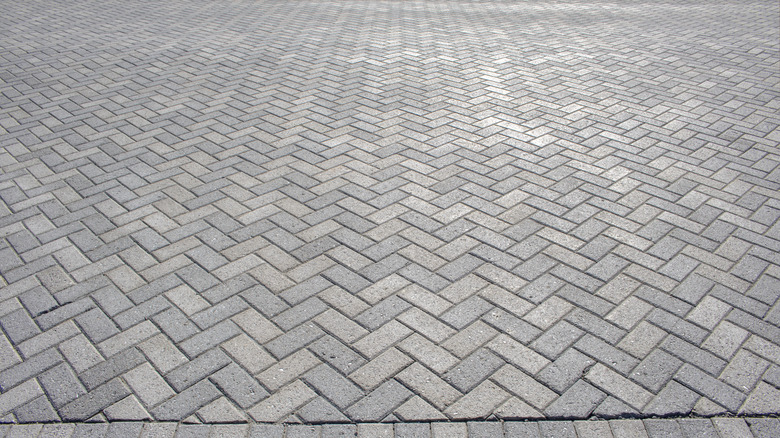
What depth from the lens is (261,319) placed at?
10.8ft

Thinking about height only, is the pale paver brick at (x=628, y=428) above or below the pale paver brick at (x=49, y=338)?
below

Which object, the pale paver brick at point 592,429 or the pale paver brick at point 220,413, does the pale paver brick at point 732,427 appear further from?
the pale paver brick at point 220,413

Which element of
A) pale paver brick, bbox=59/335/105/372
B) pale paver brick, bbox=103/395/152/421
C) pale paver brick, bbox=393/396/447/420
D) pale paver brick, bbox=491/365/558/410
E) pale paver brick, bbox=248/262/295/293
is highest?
pale paver brick, bbox=103/395/152/421

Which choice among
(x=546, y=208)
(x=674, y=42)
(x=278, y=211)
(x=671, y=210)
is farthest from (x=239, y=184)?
(x=674, y=42)

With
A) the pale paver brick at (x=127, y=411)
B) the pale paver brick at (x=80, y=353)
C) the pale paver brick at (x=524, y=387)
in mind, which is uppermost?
the pale paver brick at (x=127, y=411)

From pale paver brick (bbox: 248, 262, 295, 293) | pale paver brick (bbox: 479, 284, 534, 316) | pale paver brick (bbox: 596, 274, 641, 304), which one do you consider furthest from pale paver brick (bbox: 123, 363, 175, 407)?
pale paver brick (bbox: 596, 274, 641, 304)

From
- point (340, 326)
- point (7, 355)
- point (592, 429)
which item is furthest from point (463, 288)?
point (7, 355)

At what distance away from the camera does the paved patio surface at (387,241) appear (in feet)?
9.42

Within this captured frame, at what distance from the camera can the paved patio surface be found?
2.87 meters

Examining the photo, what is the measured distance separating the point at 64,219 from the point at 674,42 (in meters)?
8.86

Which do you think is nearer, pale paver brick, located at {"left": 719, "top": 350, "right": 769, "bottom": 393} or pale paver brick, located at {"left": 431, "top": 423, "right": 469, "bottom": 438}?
pale paver brick, located at {"left": 431, "top": 423, "right": 469, "bottom": 438}

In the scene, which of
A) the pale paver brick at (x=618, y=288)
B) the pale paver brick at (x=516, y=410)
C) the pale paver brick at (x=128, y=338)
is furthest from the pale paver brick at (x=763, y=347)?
the pale paver brick at (x=128, y=338)

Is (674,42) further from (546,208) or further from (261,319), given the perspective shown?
(261,319)

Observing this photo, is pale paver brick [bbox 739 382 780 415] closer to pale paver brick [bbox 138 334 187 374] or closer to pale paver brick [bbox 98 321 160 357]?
pale paver brick [bbox 138 334 187 374]
